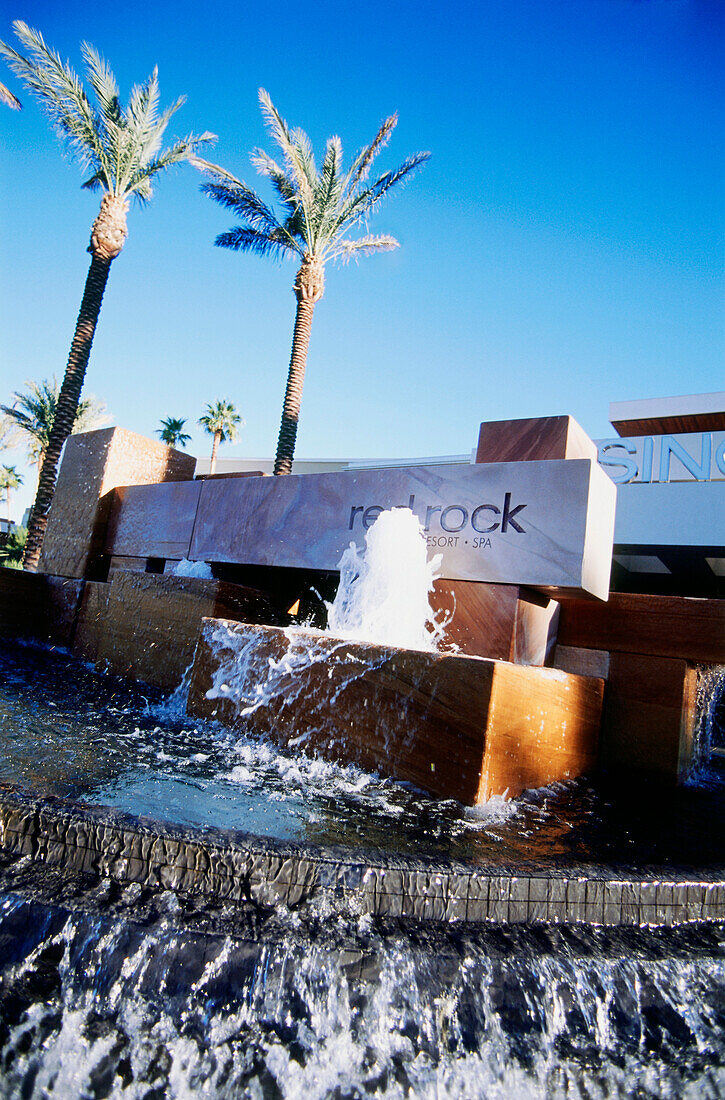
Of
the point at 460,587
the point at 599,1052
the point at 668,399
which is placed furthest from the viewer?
the point at 668,399

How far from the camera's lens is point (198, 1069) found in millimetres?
1038

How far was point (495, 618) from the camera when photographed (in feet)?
9.04

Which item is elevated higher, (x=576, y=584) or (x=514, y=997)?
(x=576, y=584)

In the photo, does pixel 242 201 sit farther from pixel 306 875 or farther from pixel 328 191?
pixel 306 875

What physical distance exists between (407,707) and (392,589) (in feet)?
2.92

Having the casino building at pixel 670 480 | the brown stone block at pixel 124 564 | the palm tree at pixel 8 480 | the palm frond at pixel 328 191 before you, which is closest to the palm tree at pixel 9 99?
the palm frond at pixel 328 191

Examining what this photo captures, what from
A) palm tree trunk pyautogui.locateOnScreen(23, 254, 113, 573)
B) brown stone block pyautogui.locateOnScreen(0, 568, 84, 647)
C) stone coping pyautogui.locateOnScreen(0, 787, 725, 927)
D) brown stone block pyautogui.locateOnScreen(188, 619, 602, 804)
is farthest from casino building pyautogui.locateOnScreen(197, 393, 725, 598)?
stone coping pyautogui.locateOnScreen(0, 787, 725, 927)

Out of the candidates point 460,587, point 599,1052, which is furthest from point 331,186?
point 599,1052

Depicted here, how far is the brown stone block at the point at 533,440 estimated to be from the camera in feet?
9.66

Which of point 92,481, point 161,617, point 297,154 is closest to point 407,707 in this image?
point 161,617

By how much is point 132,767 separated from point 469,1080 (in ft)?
4.52

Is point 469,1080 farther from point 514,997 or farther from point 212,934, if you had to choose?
point 212,934

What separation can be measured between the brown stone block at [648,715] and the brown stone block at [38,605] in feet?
12.6

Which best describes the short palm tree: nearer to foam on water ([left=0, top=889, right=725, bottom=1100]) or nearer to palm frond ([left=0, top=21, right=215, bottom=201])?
palm frond ([left=0, top=21, right=215, bottom=201])
